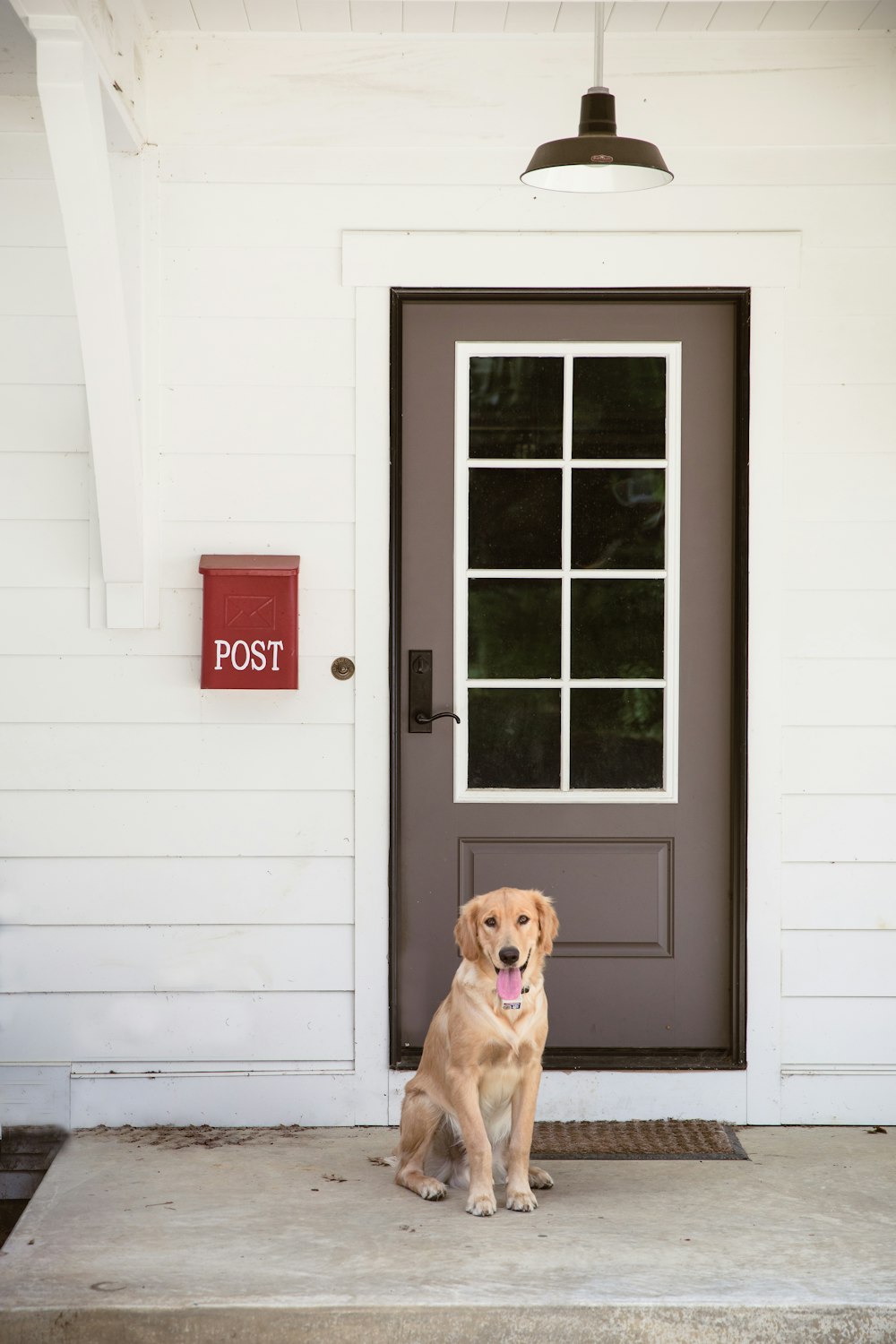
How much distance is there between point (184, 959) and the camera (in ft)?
11.7

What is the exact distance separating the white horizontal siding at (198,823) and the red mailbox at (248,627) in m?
0.36

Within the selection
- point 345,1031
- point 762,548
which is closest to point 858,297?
point 762,548

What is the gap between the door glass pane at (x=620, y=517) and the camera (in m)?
3.63

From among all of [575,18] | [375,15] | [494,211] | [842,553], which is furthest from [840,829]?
[375,15]

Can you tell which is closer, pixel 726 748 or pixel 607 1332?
pixel 607 1332

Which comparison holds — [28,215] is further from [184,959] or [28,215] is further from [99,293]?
[184,959]

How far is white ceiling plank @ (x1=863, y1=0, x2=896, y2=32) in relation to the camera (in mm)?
3355

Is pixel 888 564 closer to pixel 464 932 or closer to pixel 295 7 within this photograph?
pixel 464 932

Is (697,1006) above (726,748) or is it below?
below

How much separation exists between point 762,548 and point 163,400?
70.5 inches

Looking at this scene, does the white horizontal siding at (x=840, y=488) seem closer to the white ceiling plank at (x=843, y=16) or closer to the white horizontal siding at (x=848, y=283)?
the white horizontal siding at (x=848, y=283)

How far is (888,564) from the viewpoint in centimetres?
357

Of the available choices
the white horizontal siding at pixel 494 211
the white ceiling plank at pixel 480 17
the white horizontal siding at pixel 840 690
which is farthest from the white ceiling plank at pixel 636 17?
the white horizontal siding at pixel 840 690

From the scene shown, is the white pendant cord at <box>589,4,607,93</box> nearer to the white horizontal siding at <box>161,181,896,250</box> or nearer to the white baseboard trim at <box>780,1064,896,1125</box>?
the white horizontal siding at <box>161,181,896,250</box>
